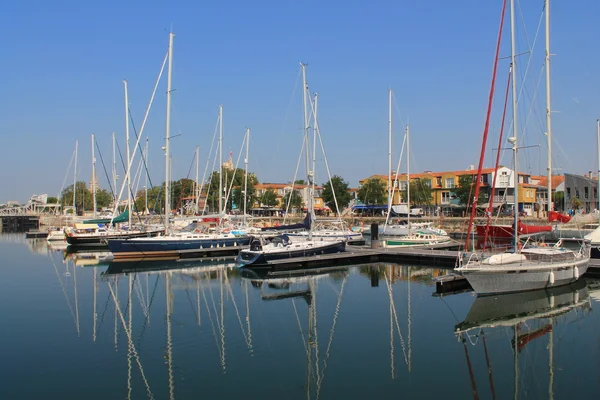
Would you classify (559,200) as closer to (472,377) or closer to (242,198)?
(242,198)

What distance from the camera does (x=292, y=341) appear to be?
18234 millimetres

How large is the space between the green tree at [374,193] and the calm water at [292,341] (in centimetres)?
6628

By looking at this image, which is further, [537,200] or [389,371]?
[537,200]

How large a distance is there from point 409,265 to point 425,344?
1982 cm

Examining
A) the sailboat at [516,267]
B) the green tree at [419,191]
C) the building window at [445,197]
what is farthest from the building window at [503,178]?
the sailboat at [516,267]

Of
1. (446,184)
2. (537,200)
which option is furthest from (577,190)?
(446,184)

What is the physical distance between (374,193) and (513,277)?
72.0 meters

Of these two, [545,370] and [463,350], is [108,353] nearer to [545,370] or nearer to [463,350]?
[463,350]


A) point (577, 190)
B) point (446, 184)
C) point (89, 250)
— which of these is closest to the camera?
point (89, 250)

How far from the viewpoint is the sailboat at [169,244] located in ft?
133

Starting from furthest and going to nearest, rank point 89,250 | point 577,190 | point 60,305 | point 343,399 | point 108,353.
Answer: point 577,190 → point 89,250 → point 60,305 → point 108,353 → point 343,399

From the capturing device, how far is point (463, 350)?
17.1 m

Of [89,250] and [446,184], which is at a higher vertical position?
[446,184]

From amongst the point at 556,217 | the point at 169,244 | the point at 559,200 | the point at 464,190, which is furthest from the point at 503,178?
the point at 169,244
